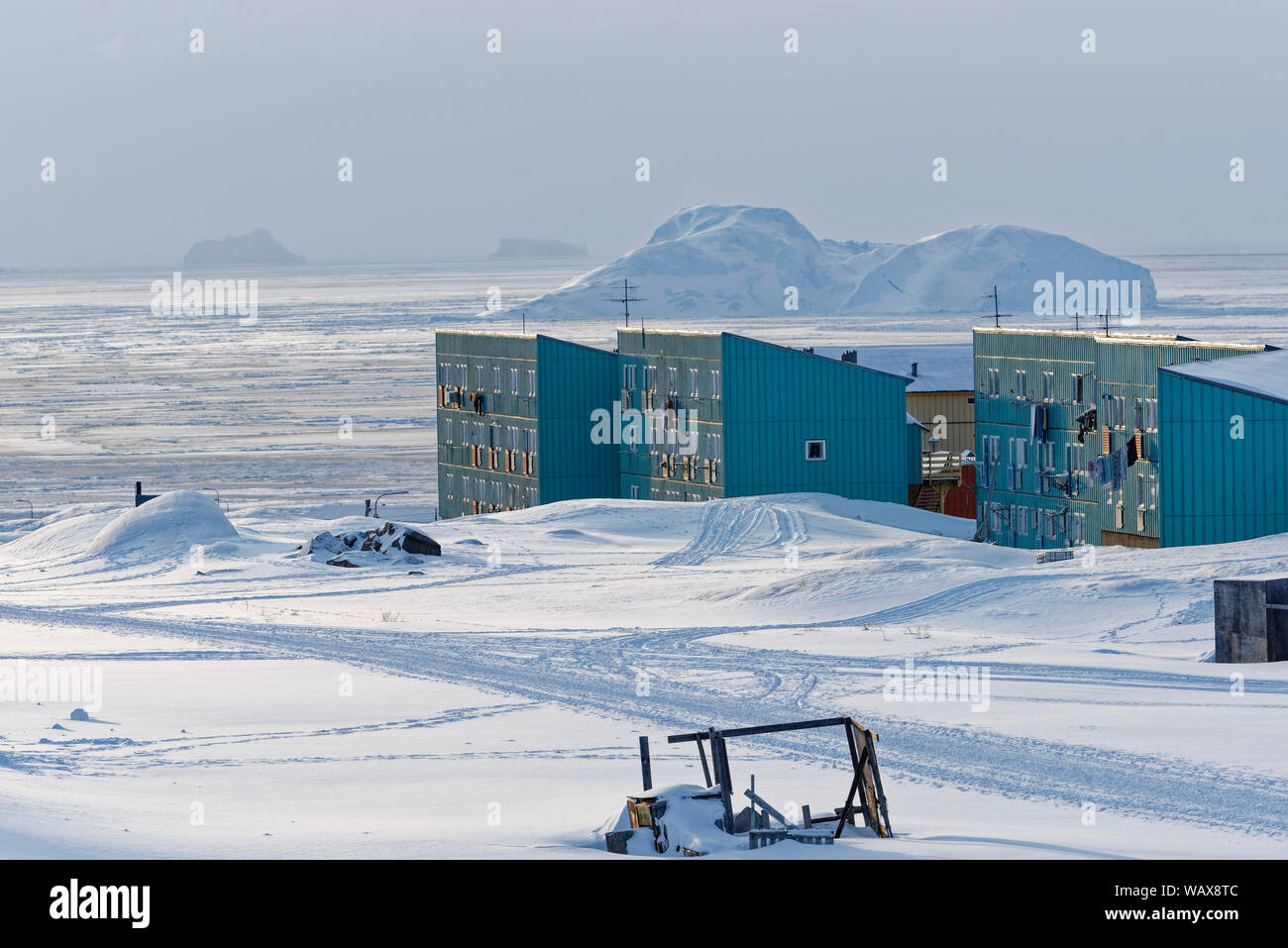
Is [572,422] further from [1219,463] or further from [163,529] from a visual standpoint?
[1219,463]

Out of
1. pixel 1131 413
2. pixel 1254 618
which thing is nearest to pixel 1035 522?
pixel 1131 413

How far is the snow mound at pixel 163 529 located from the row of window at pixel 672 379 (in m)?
17.1

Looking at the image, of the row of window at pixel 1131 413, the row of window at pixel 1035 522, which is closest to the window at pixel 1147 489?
the row of window at pixel 1131 413

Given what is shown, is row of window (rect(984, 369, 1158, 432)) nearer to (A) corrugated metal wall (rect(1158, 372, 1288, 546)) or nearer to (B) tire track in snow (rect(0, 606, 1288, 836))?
(A) corrugated metal wall (rect(1158, 372, 1288, 546))

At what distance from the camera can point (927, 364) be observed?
2537 inches

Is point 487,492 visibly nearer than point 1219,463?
No

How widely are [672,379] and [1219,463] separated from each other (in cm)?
2234

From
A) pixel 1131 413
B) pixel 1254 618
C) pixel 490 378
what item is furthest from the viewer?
pixel 490 378

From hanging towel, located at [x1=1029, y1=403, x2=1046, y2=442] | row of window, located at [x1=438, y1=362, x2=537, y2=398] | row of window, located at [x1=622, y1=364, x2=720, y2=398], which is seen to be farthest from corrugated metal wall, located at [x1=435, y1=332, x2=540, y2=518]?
hanging towel, located at [x1=1029, y1=403, x2=1046, y2=442]

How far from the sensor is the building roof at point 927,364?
62625mm

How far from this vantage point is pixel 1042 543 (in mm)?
49969

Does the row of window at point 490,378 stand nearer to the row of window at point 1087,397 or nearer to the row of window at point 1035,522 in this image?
the row of window at point 1087,397
